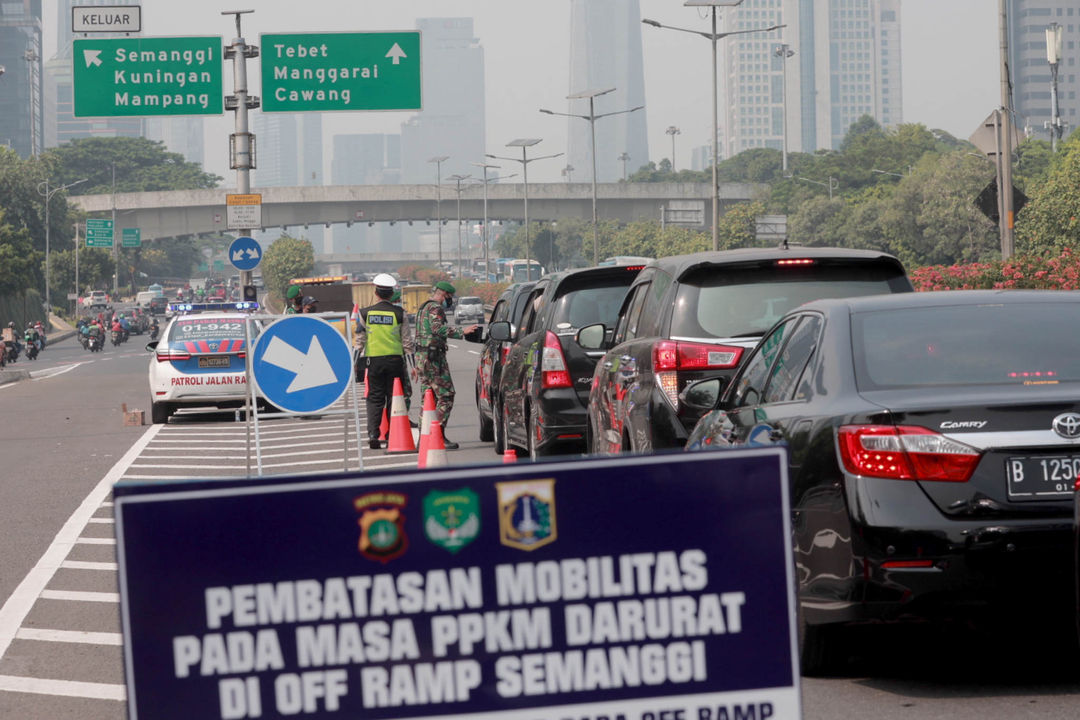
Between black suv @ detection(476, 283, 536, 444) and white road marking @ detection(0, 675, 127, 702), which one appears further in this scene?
black suv @ detection(476, 283, 536, 444)

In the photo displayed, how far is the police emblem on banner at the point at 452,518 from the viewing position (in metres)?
3.35

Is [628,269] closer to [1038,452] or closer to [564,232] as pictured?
[1038,452]

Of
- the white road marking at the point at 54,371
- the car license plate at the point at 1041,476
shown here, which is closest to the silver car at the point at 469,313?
the white road marking at the point at 54,371

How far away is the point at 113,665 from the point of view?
6996 millimetres

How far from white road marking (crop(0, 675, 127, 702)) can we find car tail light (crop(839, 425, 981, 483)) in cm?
299

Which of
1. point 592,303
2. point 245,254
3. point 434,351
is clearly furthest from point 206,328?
point 592,303

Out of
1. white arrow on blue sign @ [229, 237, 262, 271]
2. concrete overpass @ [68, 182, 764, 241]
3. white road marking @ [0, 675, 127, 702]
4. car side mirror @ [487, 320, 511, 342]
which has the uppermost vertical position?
concrete overpass @ [68, 182, 764, 241]

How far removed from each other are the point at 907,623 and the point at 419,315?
36.7 feet

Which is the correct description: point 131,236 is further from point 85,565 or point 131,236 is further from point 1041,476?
point 1041,476

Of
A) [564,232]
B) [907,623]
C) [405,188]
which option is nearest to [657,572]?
[907,623]

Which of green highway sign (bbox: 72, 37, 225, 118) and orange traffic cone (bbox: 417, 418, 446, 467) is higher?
green highway sign (bbox: 72, 37, 225, 118)

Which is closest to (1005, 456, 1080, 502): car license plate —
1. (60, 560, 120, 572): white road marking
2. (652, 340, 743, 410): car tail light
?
(652, 340, 743, 410): car tail light

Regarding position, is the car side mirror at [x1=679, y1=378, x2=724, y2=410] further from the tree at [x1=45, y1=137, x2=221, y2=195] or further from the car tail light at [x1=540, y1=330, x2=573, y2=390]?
the tree at [x1=45, y1=137, x2=221, y2=195]

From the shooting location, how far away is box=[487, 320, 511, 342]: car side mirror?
14945 millimetres
